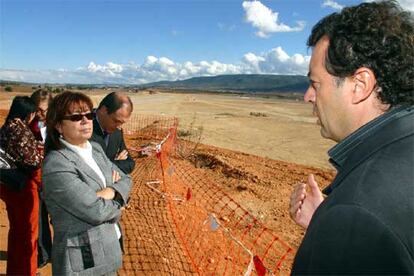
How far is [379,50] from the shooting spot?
137 cm

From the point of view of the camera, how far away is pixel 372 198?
0.98 m

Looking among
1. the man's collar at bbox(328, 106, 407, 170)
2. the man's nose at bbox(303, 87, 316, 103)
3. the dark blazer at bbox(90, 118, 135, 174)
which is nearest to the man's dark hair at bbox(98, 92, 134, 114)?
the dark blazer at bbox(90, 118, 135, 174)

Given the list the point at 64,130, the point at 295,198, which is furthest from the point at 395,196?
the point at 64,130

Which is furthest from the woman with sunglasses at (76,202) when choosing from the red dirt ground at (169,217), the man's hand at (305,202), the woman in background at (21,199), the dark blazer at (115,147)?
the red dirt ground at (169,217)

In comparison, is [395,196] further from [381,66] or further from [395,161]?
[381,66]

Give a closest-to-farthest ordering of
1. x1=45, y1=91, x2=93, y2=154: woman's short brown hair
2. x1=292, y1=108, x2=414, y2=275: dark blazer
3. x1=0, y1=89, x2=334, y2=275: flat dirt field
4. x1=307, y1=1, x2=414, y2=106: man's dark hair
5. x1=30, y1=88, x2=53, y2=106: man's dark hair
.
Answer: x1=292, y1=108, x2=414, y2=275: dark blazer, x1=307, y1=1, x2=414, y2=106: man's dark hair, x1=45, y1=91, x2=93, y2=154: woman's short brown hair, x1=30, y1=88, x2=53, y2=106: man's dark hair, x1=0, y1=89, x2=334, y2=275: flat dirt field

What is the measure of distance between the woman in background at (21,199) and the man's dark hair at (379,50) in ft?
11.3

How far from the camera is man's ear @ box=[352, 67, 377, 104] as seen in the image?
138cm

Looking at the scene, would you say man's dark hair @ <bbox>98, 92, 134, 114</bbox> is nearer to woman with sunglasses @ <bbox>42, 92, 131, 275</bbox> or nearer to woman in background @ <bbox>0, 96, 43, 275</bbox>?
woman in background @ <bbox>0, 96, 43, 275</bbox>

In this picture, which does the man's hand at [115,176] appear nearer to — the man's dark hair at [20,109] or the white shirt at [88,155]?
the white shirt at [88,155]

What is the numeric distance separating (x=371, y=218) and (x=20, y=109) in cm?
402

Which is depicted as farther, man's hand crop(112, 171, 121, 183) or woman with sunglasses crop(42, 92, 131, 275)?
man's hand crop(112, 171, 121, 183)

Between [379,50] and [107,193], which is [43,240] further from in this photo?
[379,50]

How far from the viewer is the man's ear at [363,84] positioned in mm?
1378
